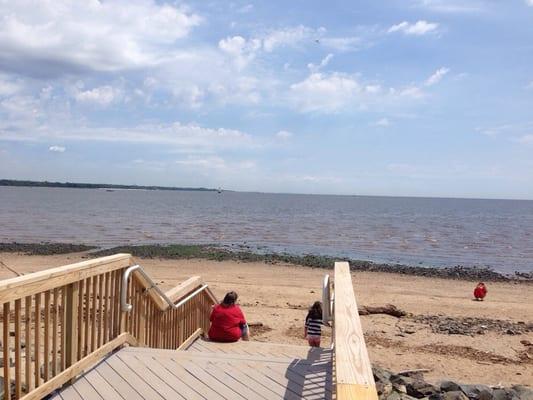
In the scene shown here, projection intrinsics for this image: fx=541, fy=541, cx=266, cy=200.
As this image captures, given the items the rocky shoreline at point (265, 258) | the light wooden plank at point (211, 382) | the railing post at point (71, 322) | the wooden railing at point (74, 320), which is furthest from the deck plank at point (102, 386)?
the rocky shoreline at point (265, 258)

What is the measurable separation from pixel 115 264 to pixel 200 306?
3863mm

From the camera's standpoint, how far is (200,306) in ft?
29.8

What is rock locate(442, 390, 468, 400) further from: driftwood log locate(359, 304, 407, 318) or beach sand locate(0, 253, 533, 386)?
driftwood log locate(359, 304, 407, 318)

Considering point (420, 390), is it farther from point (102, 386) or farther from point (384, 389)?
point (102, 386)

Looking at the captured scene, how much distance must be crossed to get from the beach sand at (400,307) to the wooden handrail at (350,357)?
4794mm

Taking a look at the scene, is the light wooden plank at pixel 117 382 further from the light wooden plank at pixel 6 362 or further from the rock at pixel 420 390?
the rock at pixel 420 390

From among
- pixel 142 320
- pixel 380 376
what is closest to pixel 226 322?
pixel 142 320

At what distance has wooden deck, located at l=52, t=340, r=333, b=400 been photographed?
4.70 m

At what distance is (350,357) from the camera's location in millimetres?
3404

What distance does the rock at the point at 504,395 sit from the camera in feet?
21.9

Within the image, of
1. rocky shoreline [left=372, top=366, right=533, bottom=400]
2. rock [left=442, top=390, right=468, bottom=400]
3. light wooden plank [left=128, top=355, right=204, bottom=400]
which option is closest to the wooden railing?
light wooden plank [left=128, top=355, right=204, bottom=400]

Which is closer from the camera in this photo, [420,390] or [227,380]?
[227,380]

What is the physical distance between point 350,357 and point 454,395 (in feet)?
12.2

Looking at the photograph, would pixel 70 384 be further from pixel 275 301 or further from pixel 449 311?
pixel 449 311
